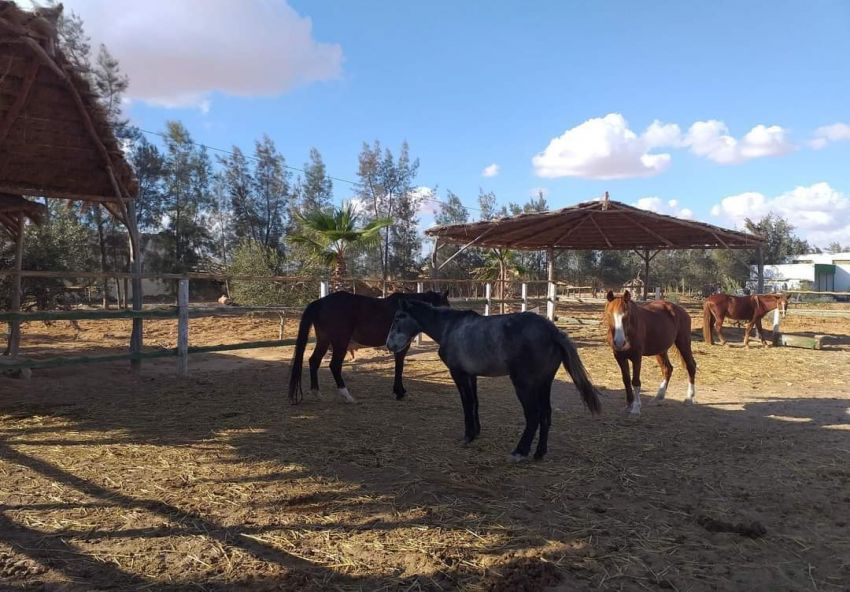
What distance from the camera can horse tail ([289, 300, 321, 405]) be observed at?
6609mm

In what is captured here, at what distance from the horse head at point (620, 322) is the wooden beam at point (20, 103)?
7709 millimetres

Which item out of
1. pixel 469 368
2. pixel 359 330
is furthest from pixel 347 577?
pixel 359 330

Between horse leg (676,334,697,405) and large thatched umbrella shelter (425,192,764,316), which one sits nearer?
horse leg (676,334,697,405)

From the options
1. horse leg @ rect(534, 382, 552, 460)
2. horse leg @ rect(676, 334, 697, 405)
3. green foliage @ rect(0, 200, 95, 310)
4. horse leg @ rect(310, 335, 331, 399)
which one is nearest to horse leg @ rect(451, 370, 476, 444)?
horse leg @ rect(534, 382, 552, 460)

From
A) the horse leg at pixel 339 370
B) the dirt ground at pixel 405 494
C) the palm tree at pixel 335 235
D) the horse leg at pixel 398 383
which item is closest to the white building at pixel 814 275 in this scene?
the palm tree at pixel 335 235

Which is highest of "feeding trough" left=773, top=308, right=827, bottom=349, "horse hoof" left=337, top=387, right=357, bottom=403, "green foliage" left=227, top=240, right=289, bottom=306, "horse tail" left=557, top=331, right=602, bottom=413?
"green foliage" left=227, top=240, right=289, bottom=306

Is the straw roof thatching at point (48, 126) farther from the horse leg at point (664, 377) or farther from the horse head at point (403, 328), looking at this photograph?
the horse leg at point (664, 377)

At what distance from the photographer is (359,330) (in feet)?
24.0

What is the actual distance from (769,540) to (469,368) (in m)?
2.64

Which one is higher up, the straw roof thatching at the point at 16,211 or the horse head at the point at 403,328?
the straw roof thatching at the point at 16,211

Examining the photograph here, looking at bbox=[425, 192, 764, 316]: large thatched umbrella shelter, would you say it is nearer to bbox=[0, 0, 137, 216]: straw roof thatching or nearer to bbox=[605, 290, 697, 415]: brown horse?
bbox=[605, 290, 697, 415]: brown horse

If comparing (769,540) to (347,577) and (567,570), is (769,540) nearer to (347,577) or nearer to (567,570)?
(567,570)

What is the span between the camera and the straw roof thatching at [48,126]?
243 inches

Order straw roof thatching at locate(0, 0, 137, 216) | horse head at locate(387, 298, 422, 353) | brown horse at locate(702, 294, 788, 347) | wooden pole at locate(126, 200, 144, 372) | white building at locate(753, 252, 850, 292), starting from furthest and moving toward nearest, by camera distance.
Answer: white building at locate(753, 252, 850, 292) < brown horse at locate(702, 294, 788, 347) < wooden pole at locate(126, 200, 144, 372) < straw roof thatching at locate(0, 0, 137, 216) < horse head at locate(387, 298, 422, 353)
